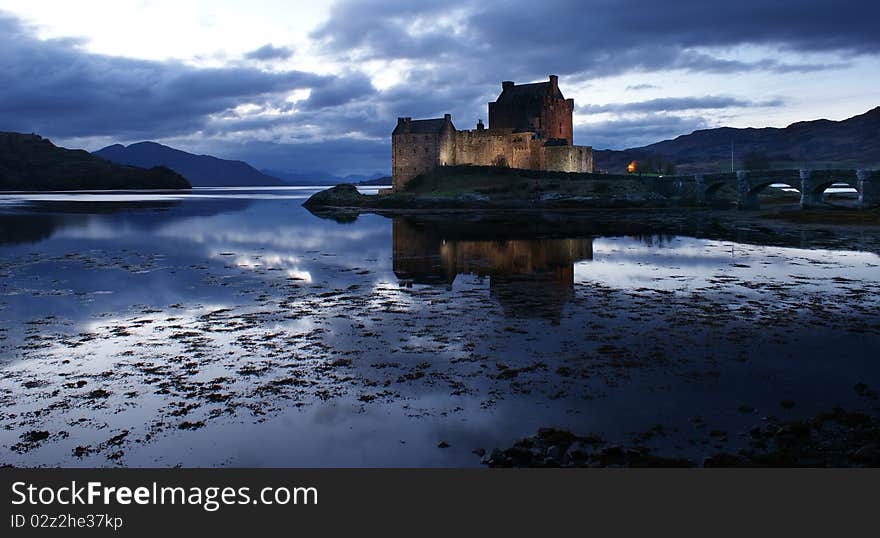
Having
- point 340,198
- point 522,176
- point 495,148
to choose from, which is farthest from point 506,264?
point 340,198

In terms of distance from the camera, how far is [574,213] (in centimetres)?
6062

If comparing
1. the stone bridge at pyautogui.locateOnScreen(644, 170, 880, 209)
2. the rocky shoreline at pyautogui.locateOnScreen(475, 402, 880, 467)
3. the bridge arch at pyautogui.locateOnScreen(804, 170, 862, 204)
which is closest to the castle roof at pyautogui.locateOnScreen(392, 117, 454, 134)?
the stone bridge at pyautogui.locateOnScreen(644, 170, 880, 209)

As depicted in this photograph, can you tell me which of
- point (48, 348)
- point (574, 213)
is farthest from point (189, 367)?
point (574, 213)

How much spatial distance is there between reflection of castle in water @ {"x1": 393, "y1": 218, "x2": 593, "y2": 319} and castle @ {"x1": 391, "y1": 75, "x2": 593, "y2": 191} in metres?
40.5

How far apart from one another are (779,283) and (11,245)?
34.5 meters

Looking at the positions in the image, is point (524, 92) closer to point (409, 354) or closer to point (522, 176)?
point (522, 176)

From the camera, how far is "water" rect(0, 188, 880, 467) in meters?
8.12

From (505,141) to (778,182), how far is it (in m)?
31.1

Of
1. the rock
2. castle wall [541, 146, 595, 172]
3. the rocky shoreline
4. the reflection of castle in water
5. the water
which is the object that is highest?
castle wall [541, 146, 595, 172]

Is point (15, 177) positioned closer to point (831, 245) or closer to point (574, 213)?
point (574, 213)

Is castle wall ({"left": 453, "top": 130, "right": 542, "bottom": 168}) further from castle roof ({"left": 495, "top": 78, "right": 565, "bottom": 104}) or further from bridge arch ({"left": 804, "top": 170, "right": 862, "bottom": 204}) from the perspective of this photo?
bridge arch ({"left": 804, "top": 170, "right": 862, "bottom": 204})

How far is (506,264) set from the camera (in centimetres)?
2494

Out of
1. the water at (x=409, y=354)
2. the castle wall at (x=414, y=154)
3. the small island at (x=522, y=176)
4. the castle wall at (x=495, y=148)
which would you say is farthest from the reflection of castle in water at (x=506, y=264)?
the castle wall at (x=495, y=148)

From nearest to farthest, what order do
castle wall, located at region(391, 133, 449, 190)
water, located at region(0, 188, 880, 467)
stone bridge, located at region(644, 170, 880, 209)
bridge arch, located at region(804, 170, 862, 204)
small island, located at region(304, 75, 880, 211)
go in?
water, located at region(0, 188, 880, 467)
stone bridge, located at region(644, 170, 880, 209)
bridge arch, located at region(804, 170, 862, 204)
small island, located at region(304, 75, 880, 211)
castle wall, located at region(391, 133, 449, 190)
